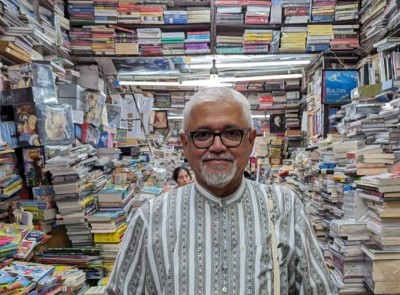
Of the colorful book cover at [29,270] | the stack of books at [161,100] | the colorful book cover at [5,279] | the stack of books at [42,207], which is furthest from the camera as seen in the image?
the stack of books at [161,100]

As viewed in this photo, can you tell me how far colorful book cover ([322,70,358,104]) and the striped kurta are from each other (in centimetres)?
Result: 341

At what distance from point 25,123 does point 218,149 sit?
2.08 meters

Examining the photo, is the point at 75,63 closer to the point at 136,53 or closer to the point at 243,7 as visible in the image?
the point at 136,53

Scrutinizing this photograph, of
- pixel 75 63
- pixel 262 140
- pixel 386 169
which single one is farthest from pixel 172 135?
pixel 386 169

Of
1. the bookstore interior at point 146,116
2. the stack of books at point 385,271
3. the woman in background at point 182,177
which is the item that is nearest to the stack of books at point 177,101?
the bookstore interior at point 146,116

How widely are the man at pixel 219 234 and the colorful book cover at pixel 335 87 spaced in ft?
11.2

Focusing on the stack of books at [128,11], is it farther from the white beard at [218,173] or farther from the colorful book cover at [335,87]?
the white beard at [218,173]

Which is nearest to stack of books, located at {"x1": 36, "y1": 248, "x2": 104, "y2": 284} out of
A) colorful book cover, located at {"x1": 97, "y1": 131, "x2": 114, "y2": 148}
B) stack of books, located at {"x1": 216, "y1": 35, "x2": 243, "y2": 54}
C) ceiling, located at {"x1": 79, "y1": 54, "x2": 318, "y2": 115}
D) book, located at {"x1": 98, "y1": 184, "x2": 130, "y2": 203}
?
book, located at {"x1": 98, "y1": 184, "x2": 130, "y2": 203}

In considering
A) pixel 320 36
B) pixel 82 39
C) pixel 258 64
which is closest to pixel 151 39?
pixel 82 39

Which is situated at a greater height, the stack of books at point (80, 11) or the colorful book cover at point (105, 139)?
the stack of books at point (80, 11)

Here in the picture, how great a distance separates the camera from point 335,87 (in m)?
4.24

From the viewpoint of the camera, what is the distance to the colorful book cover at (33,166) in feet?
8.64

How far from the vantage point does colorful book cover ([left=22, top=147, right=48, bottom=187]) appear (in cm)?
263

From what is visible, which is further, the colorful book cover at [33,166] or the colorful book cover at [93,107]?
the colorful book cover at [93,107]
